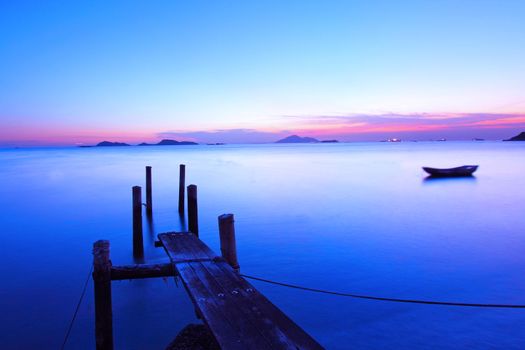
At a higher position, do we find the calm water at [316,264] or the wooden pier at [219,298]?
the wooden pier at [219,298]

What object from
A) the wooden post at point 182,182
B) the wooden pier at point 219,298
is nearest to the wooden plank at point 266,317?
the wooden pier at point 219,298

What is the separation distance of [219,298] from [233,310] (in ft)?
1.24

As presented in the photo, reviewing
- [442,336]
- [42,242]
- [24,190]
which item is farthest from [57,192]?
[442,336]

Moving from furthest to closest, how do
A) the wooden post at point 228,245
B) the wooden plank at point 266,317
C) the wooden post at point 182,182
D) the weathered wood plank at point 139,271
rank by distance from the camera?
the wooden post at point 182,182 < the wooden post at point 228,245 < the weathered wood plank at point 139,271 < the wooden plank at point 266,317

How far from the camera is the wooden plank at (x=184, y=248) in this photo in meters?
6.17

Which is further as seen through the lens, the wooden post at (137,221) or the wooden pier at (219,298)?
the wooden post at (137,221)

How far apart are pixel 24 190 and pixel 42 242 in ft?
56.8

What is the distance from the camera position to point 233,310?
4.25m

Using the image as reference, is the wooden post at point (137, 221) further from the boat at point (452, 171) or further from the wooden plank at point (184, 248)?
the boat at point (452, 171)

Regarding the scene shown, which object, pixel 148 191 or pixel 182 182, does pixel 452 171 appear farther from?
pixel 148 191

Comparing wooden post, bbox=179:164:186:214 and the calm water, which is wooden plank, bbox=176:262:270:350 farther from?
wooden post, bbox=179:164:186:214

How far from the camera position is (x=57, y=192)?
27391mm

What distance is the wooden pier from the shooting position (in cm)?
368

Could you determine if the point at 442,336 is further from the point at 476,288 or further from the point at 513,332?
the point at 476,288
